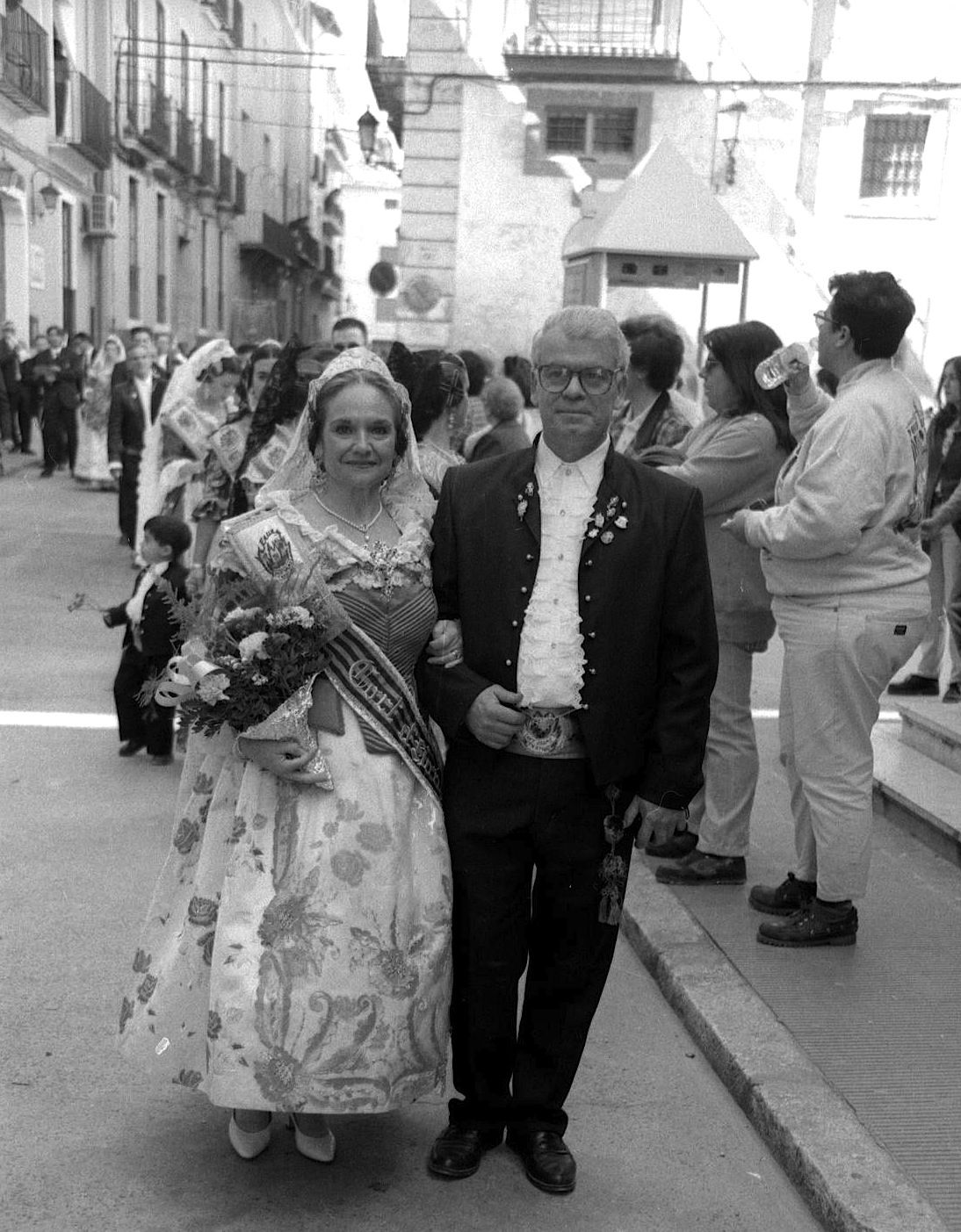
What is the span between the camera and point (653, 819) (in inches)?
126

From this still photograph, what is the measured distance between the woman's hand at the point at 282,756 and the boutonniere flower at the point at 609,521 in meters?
0.75

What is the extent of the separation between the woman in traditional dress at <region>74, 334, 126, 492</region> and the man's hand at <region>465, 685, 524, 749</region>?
1463 cm

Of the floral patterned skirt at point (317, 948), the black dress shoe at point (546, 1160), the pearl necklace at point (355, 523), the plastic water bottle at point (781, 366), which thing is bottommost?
the black dress shoe at point (546, 1160)

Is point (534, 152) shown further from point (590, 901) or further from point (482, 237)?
point (590, 901)

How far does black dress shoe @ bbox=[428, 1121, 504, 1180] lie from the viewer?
10.9 feet

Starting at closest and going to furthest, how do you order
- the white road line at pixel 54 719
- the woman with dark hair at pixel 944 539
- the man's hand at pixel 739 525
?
the man's hand at pixel 739 525
the white road line at pixel 54 719
the woman with dark hair at pixel 944 539

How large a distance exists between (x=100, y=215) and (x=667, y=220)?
21.4m

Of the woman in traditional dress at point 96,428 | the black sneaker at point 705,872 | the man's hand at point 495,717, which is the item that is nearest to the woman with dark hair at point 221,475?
the black sneaker at point 705,872

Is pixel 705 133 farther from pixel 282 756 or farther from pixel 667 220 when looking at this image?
pixel 282 756

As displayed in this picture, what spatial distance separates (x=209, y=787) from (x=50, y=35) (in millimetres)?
24760

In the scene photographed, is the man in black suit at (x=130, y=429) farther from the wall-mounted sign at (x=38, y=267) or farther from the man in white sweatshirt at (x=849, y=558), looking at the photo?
the wall-mounted sign at (x=38, y=267)

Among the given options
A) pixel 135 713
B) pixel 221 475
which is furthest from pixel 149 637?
pixel 221 475

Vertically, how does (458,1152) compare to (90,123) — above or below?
below

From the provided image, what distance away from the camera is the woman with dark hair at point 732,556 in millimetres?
4938
